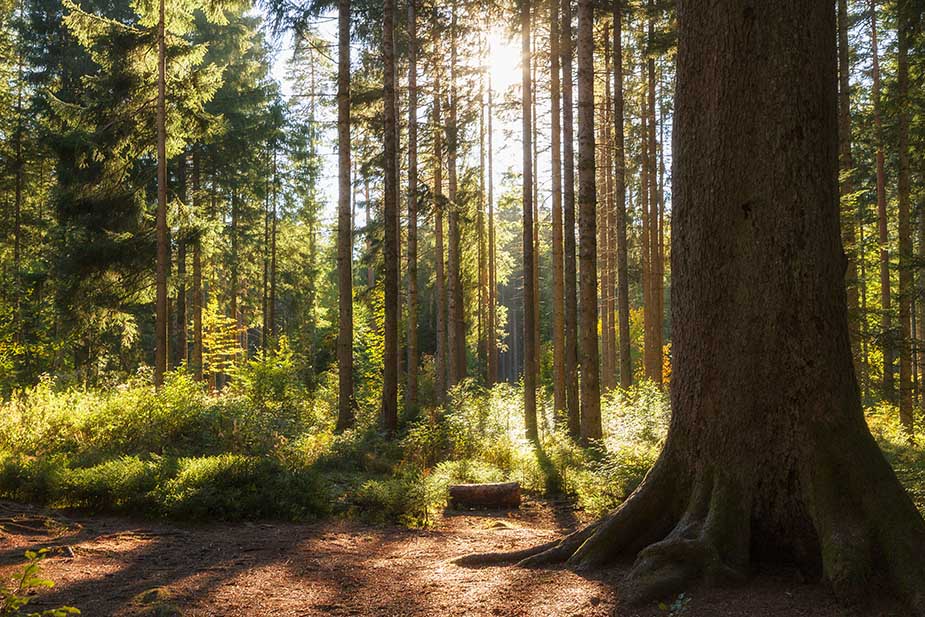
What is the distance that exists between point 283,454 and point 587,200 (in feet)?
23.0

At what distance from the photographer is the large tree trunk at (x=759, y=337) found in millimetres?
4016


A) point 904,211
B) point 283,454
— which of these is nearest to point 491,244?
point 904,211

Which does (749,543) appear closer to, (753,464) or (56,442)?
(753,464)

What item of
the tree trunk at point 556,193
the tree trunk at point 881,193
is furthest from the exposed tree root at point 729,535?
the tree trunk at point 881,193

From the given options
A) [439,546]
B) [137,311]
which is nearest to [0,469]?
[439,546]

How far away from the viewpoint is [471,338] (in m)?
28.6

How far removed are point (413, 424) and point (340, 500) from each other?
531cm

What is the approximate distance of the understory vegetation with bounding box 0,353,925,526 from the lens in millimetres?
7566

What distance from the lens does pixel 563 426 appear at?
15.1 metres

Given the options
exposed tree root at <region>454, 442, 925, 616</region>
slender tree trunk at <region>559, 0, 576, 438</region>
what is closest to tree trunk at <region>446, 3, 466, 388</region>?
slender tree trunk at <region>559, 0, 576, 438</region>

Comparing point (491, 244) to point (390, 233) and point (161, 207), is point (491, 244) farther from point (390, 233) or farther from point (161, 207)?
point (161, 207)

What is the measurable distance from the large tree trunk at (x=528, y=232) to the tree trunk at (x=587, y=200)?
2528 millimetres

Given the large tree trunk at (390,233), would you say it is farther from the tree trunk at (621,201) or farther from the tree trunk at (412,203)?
the tree trunk at (621,201)

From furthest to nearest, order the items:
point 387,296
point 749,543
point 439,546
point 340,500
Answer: point 387,296
point 340,500
point 439,546
point 749,543
